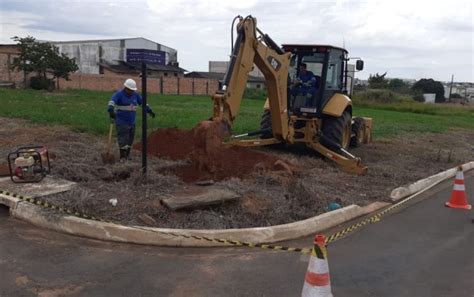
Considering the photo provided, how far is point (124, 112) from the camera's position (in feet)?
32.8

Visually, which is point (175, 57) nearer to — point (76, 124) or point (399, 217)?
point (76, 124)

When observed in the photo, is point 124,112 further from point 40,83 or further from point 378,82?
point 378,82

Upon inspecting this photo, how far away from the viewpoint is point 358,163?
35.8 feet

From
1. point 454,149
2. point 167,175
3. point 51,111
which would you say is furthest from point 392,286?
point 51,111

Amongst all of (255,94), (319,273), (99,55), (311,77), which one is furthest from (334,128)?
(99,55)

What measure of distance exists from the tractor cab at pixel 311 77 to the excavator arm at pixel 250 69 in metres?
1.12

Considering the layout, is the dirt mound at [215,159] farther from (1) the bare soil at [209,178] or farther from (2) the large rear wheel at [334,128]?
(2) the large rear wheel at [334,128]

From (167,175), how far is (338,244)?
3.48m

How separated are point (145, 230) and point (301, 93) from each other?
7.32 metres

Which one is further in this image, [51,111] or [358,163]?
[51,111]

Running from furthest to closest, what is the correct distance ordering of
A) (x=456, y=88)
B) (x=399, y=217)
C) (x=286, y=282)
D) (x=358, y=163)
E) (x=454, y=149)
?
(x=456, y=88) → (x=454, y=149) → (x=358, y=163) → (x=399, y=217) → (x=286, y=282)

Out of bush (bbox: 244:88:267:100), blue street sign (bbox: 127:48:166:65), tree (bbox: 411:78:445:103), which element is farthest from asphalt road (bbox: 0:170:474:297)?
tree (bbox: 411:78:445:103)

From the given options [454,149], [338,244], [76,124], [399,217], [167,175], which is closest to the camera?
[338,244]

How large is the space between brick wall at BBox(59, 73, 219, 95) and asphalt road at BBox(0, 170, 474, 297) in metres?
37.5
